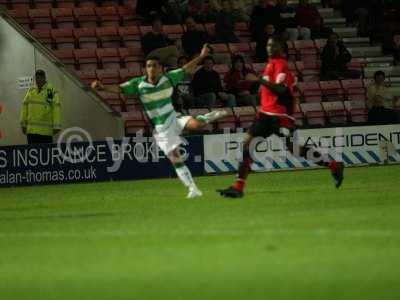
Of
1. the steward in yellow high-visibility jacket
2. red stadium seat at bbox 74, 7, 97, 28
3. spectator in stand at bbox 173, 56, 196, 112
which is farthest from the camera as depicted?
red stadium seat at bbox 74, 7, 97, 28

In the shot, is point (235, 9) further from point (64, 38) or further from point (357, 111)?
point (64, 38)

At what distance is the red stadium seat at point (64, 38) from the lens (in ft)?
90.8

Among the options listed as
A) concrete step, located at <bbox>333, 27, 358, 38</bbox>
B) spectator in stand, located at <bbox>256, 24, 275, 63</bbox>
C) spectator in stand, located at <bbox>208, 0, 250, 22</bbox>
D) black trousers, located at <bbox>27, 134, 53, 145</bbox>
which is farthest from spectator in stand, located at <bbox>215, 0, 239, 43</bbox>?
black trousers, located at <bbox>27, 134, 53, 145</bbox>

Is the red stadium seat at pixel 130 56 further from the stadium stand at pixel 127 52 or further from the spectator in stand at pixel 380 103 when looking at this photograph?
the spectator in stand at pixel 380 103

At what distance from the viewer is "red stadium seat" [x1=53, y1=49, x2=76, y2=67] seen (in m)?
27.2

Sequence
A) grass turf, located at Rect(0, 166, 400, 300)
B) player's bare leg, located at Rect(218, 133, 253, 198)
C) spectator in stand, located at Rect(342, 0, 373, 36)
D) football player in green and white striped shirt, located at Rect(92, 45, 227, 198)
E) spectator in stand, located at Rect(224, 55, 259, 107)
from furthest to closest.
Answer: spectator in stand, located at Rect(342, 0, 373, 36) < spectator in stand, located at Rect(224, 55, 259, 107) < football player in green and white striped shirt, located at Rect(92, 45, 227, 198) < player's bare leg, located at Rect(218, 133, 253, 198) < grass turf, located at Rect(0, 166, 400, 300)

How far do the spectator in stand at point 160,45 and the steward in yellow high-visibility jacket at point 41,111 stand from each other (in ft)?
11.1

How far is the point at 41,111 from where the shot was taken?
23562 mm

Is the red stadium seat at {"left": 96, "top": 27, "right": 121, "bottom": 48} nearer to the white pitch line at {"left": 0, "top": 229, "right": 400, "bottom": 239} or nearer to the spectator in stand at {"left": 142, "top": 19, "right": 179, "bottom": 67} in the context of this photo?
the spectator in stand at {"left": 142, "top": 19, "right": 179, "bottom": 67}

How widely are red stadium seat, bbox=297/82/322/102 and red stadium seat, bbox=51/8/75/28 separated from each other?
5.38 metres

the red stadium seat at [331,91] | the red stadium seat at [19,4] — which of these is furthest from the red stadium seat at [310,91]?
the red stadium seat at [19,4]

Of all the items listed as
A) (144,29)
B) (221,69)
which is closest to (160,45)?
(144,29)

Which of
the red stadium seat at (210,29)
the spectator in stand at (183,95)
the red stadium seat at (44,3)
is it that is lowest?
the spectator in stand at (183,95)

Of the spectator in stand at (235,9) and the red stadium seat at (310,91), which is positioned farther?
the spectator in stand at (235,9)
